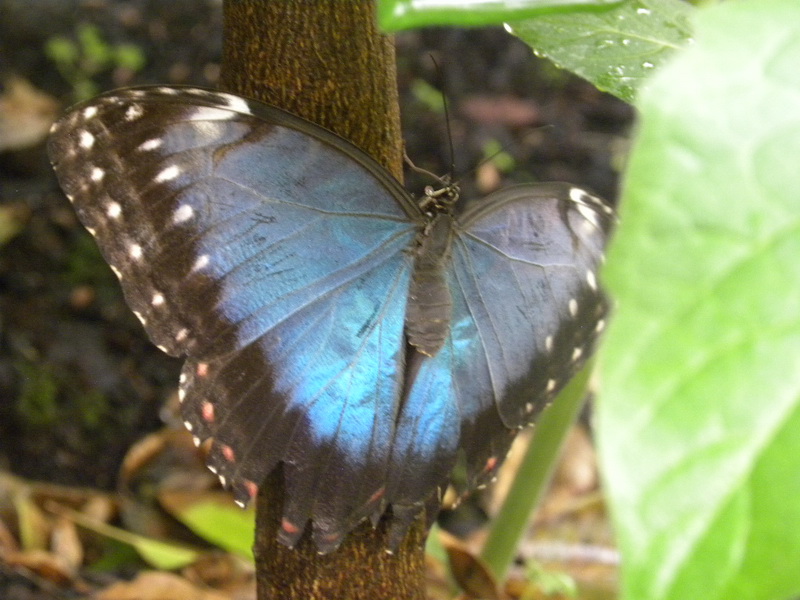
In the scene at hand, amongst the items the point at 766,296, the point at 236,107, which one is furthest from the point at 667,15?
the point at 766,296

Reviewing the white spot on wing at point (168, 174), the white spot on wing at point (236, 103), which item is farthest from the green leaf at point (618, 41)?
the white spot on wing at point (168, 174)

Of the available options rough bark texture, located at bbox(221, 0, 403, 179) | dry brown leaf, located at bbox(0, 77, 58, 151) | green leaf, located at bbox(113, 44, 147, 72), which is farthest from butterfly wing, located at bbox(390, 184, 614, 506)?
green leaf, located at bbox(113, 44, 147, 72)

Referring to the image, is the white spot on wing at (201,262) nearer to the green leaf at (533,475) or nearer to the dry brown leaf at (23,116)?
the green leaf at (533,475)

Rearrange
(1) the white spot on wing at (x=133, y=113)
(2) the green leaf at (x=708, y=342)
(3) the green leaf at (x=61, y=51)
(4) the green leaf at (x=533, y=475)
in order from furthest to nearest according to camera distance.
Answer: (3) the green leaf at (x=61, y=51) < (4) the green leaf at (x=533, y=475) < (1) the white spot on wing at (x=133, y=113) < (2) the green leaf at (x=708, y=342)

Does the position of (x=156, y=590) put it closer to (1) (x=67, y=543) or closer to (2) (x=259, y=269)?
(1) (x=67, y=543)

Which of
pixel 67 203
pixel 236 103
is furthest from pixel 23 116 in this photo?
pixel 236 103

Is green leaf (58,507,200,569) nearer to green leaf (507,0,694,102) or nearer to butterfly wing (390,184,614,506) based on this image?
butterfly wing (390,184,614,506)

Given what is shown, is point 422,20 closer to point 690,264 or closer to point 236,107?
point 690,264
